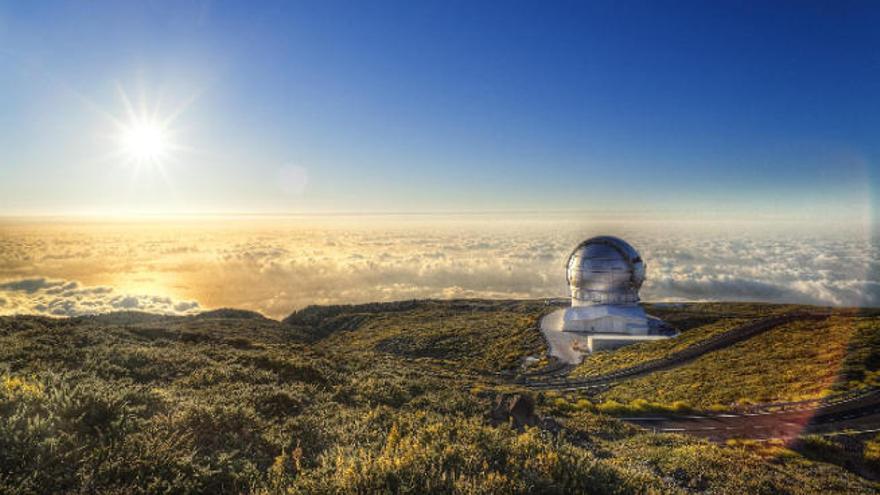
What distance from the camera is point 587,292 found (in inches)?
1777

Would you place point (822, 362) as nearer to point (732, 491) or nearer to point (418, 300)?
point (732, 491)

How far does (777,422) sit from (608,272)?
96.3ft

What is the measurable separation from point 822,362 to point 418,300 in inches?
3374

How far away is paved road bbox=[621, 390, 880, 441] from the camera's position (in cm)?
1384

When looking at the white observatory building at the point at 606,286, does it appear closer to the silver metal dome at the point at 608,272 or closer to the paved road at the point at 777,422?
the silver metal dome at the point at 608,272

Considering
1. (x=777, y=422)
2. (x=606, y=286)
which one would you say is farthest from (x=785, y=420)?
(x=606, y=286)

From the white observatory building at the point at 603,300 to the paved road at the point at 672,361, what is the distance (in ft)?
19.3

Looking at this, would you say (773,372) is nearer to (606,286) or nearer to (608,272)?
(606,286)

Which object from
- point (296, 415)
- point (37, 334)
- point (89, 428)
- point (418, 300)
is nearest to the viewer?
point (89, 428)

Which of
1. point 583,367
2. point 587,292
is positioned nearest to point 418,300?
point 587,292

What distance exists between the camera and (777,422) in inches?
594

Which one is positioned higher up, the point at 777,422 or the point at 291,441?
the point at 291,441

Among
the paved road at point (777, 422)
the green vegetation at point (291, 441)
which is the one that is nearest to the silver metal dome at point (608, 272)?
the paved road at point (777, 422)

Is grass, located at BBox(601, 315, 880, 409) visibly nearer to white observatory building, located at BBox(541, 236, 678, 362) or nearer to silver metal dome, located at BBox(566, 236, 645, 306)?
→ white observatory building, located at BBox(541, 236, 678, 362)
